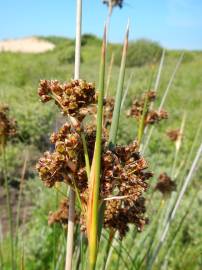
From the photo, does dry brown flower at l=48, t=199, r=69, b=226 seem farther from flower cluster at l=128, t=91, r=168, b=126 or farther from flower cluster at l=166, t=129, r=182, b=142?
flower cluster at l=166, t=129, r=182, b=142

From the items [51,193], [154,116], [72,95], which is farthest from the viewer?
[51,193]

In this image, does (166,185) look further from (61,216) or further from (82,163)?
(82,163)

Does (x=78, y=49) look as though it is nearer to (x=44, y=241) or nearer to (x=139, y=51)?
(x=44, y=241)

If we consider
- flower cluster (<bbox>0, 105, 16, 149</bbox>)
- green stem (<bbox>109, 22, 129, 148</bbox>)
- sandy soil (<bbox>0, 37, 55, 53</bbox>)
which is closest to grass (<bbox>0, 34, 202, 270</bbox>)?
flower cluster (<bbox>0, 105, 16, 149</bbox>)

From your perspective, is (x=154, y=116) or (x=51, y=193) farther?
(x=51, y=193)

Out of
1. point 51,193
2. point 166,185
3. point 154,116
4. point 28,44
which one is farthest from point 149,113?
point 28,44

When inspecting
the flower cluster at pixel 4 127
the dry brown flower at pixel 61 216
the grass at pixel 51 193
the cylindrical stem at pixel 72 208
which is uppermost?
the cylindrical stem at pixel 72 208

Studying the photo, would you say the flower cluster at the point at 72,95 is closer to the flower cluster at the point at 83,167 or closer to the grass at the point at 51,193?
→ the flower cluster at the point at 83,167

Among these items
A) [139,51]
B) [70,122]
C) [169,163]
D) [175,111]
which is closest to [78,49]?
[70,122]

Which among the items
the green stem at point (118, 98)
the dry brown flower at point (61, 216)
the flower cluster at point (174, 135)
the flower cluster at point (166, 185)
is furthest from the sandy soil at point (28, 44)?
the green stem at point (118, 98)
